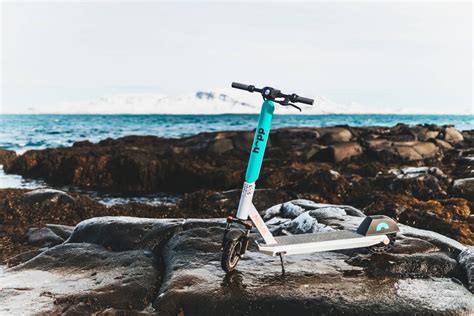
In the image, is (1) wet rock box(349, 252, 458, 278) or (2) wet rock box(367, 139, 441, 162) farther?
(2) wet rock box(367, 139, 441, 162)

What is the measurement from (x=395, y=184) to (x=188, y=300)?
1114 cm

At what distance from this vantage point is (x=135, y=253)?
6.38 meters

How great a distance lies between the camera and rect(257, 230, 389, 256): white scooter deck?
5415 mm

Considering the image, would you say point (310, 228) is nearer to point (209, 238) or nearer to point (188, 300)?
point (209, 238)

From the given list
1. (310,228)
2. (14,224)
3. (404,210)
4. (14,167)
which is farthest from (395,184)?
(14,167)

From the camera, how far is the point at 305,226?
7238 millimetres

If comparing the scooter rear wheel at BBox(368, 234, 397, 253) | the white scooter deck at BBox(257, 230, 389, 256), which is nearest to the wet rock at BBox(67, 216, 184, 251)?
the white scooter deck at BBox(257, 230, 389, 256)

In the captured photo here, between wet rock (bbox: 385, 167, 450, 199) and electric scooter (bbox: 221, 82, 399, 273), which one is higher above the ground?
electric scooter (bbox: 221, 82, 399, 273)

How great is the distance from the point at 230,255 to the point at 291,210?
142 inches

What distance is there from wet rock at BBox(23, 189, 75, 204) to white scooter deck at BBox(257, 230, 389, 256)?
26.7 ft
